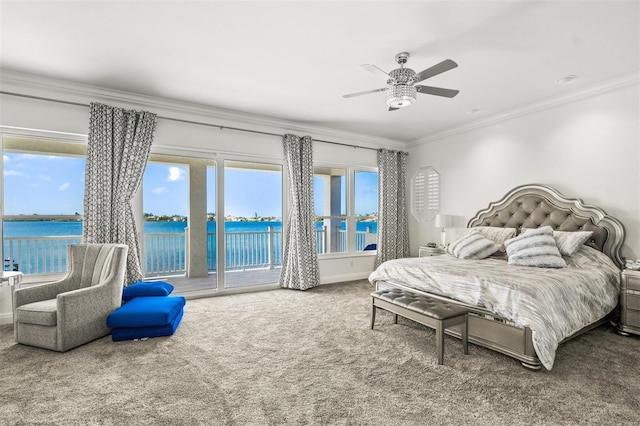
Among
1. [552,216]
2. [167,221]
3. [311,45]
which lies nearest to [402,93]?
[311,45]

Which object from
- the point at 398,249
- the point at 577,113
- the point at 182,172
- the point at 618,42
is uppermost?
the point at 618,42

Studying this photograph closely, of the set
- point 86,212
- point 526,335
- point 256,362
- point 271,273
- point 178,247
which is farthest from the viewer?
point 271,273

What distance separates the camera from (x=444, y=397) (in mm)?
2039

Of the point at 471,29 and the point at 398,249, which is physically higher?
the point at 471,29

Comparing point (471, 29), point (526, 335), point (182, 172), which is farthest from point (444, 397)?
point (182, 172)

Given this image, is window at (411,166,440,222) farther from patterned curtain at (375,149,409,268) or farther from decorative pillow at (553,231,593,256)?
decorative pillow at (553,231,593,256)

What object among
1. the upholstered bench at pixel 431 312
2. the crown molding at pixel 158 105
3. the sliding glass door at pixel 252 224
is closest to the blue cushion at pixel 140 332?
the upholstered bench at pixel 431 312

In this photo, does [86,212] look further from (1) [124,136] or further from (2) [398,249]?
(2) [398,249]

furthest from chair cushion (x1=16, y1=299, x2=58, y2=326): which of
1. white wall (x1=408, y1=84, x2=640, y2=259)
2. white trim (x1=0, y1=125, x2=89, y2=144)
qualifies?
white wall (x1=408, y1=84, x2=640, y2=259)

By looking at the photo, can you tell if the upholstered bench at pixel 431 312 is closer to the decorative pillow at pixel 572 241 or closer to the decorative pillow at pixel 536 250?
the decorative pillow at pixel 536 250

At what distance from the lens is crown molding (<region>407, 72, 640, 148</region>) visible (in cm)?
354

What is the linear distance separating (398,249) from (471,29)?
4.30 m

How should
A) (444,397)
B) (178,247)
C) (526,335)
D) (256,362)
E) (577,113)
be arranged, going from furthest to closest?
(178,247), (577,113), (256,362), (526,335), (444,397)

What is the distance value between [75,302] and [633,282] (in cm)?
527
